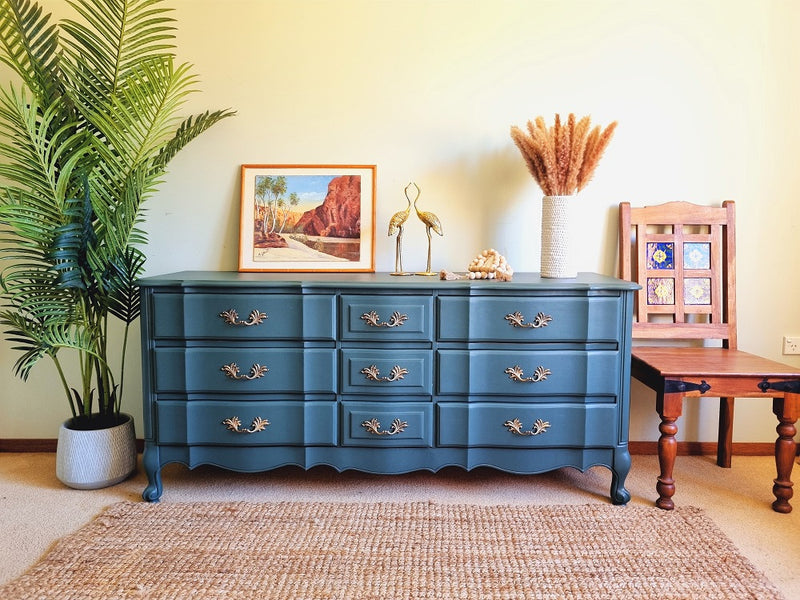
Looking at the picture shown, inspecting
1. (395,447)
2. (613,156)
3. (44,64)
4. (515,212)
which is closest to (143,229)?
(44,64)

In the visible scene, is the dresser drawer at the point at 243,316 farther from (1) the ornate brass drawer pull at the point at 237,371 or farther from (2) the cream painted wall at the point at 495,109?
(2) the cream painted wall at the point at 495,109

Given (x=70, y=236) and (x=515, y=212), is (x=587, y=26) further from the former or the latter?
(x=70, y=236)

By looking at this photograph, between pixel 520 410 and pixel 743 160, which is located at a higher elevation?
pixel 743 160

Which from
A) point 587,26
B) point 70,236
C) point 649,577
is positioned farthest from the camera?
point 587,26

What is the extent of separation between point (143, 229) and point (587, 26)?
2226 mm

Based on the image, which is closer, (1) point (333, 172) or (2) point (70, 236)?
(2) point (70, 236)

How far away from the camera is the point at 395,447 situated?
2150 mm

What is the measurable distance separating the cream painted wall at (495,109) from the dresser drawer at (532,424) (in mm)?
747

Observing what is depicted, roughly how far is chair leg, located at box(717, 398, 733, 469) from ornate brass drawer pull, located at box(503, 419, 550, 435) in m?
0.97

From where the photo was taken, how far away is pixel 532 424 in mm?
2123

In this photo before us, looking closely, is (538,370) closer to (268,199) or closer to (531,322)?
(531,322)

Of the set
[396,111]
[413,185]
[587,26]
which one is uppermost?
[587,26]

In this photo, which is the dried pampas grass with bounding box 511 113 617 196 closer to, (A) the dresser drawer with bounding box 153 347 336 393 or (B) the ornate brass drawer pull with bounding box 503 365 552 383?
(B) the ornate brass drawer pull with bounding box 503 365 552 383

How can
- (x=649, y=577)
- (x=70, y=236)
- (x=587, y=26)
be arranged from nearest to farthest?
1. (x=649, y=577)
2. (x=70, y=236)
3. (x=587, y=26)
